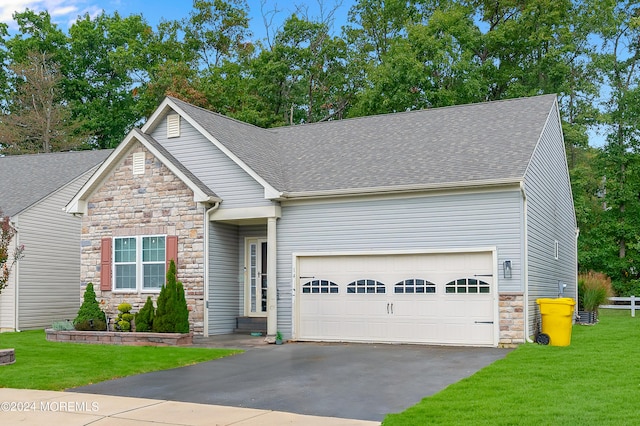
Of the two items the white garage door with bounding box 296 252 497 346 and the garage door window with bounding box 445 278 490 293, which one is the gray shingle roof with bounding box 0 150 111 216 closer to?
the white garage door with bounding box 296 252 497 346

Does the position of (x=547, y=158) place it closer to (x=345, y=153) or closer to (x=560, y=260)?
(x=560, y=260)

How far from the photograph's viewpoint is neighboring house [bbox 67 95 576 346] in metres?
15.8

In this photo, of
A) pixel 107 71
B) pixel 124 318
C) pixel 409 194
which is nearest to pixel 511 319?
pixel 409 194

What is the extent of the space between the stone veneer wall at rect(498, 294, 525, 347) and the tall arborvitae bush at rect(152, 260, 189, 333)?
24.1ft

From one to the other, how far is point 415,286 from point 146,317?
661cm

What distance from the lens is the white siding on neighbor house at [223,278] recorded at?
18.5 m

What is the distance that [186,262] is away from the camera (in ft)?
60.9

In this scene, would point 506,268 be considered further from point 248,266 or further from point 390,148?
point 248,266

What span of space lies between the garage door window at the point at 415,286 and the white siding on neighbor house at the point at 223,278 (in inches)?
190

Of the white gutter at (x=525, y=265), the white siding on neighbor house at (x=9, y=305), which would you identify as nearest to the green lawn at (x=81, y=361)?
the white siding on neighbor house at (x=9, y=305)

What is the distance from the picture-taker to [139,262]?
19156 mm

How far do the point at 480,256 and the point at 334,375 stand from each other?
16.9ft

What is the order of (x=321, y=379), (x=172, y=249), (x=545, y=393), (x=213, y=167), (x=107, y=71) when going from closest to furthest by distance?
(x=545, y=393) → (x=321, y=379) → (x=172, y=249) → (x=213, y=167) → (x=107, y=71)

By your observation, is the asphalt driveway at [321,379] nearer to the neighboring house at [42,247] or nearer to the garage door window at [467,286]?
the garage door window at [467,286]
